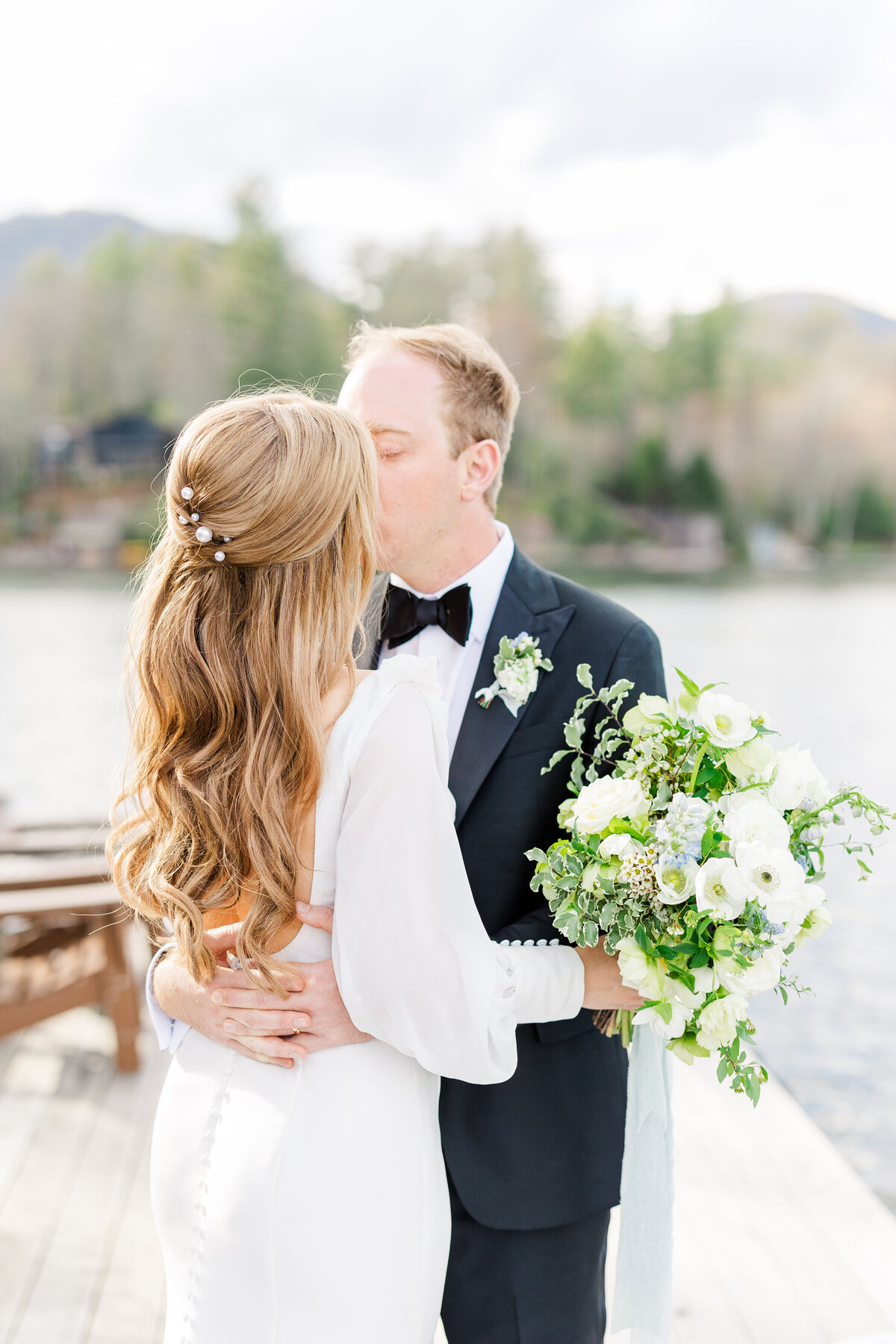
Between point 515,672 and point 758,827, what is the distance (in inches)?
19.7

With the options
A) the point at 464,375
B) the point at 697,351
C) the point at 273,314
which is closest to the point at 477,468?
the point at 464,375

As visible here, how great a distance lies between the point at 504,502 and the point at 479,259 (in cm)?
1292

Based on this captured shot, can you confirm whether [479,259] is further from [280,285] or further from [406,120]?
[406,120]

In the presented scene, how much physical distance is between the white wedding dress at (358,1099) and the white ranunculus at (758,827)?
0.32m

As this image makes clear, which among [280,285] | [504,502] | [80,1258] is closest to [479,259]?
[280,285]

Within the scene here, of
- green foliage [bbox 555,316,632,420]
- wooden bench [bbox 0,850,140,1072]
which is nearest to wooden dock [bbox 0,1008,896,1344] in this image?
wooden bench [bbox 0,850,140,1072]

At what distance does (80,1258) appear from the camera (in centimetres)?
257

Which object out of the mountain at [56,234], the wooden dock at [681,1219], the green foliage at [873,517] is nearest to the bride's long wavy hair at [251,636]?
the wooden dock at [681,1219]

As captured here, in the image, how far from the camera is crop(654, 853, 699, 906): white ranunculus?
1.18m

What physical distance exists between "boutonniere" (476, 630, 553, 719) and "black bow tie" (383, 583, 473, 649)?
0.43ft

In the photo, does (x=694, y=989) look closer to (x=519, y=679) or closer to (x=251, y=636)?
(x=519, y=679)

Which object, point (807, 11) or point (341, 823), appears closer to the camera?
point (341, 823)

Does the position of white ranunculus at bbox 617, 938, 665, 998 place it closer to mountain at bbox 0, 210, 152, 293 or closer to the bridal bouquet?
the bridal bouquet

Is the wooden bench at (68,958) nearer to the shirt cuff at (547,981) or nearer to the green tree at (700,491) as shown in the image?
the shirt cuff at (547,981)
